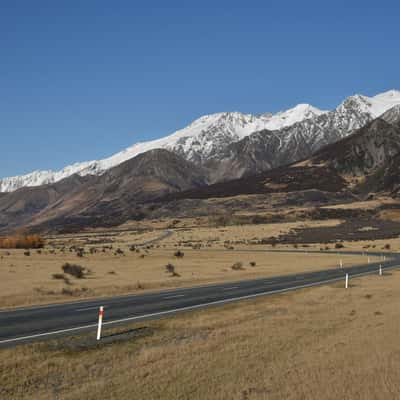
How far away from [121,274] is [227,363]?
33.9m

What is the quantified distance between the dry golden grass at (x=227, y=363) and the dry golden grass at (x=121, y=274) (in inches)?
476

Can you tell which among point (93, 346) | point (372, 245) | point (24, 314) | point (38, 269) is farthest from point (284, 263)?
point (93, 346)

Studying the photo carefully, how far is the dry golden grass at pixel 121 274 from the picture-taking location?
99.5ft

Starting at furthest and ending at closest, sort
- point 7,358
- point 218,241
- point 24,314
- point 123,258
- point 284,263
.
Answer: point 218,241, point 123,258, point 284,263, point 24,314, point 7,358

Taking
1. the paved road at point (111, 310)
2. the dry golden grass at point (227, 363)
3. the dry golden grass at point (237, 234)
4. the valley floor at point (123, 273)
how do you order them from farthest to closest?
1. the dry golden grass at point (237, 234)
2. the valley floor at point (123, 273)
3. the paved road at point (111, 310)
4. the dry golden grass at point (227, 363)

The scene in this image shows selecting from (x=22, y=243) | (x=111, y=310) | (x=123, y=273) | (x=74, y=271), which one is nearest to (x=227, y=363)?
(x=111, y=310)

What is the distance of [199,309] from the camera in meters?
23.0

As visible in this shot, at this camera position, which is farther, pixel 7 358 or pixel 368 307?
pixel 368 307

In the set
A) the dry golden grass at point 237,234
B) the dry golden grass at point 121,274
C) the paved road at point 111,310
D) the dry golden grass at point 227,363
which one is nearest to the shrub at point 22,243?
the dry golden grass at point 237,234

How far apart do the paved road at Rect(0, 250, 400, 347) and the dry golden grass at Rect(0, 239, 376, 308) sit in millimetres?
3100

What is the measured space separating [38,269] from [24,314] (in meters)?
28.2

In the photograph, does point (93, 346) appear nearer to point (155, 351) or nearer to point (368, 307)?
point (155, 351)

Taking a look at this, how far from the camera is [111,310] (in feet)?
75.0

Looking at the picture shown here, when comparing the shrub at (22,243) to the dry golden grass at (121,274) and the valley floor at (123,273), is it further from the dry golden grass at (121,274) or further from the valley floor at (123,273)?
the dry golden grass at (121,274)
